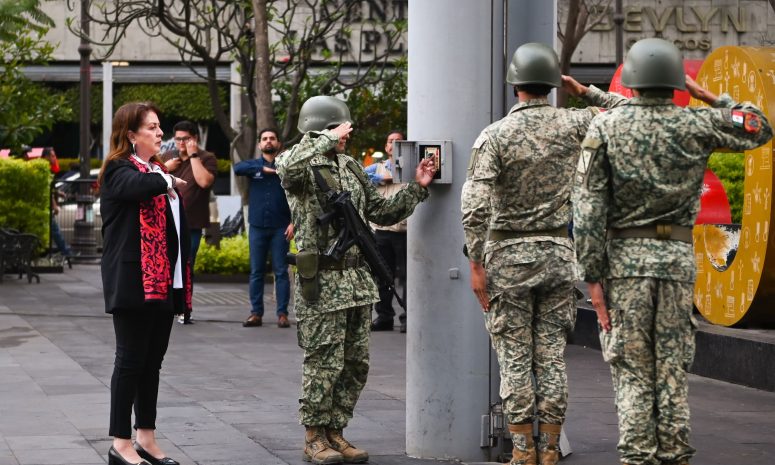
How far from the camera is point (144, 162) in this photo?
22.4 ft

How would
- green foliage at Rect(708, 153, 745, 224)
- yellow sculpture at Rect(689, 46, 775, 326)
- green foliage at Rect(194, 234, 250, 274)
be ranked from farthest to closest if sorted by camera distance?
1. green foliage at Rect(194, 234, 250, 274)
2. green foliage at Rect(708, 153, 745, 224)
3. yellow sculpture at Rect(689, 46, 775, 326)

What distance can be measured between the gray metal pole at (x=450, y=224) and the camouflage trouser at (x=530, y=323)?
52 cm

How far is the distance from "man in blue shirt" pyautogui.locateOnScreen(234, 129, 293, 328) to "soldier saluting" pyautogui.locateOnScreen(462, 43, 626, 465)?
6583 millimetres

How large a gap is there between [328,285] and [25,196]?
12709mm

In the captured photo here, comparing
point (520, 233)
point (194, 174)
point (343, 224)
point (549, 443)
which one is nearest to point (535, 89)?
point (520, 233)

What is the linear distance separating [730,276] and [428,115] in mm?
4650

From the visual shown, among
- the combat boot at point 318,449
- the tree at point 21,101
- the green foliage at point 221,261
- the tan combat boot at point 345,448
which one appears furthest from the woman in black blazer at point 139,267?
the tree at point 21,101

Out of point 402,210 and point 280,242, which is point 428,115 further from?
point 280,242

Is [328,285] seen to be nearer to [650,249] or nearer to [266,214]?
[650,249]

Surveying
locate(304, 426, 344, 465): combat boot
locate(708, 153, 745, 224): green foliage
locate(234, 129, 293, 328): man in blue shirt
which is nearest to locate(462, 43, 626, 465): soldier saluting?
locate(304, 426, 344, 465): combat boot

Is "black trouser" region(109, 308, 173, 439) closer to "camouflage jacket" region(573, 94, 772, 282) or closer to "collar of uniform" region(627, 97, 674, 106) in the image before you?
"camouflage jacket" region(573, 94, 772, 282)

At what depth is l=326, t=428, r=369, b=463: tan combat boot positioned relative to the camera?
698cm

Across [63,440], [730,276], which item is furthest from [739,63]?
[63,440]

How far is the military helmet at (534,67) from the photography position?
6426mm
